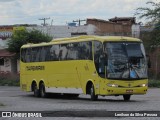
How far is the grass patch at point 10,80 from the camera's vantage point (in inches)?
2271

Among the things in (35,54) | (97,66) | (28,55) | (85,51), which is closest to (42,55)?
(35,54)

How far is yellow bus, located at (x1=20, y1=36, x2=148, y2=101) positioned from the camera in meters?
26.2

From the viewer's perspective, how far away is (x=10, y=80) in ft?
193

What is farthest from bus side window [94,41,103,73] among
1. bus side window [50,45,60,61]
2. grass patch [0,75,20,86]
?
grass patch [0,75,20,86]

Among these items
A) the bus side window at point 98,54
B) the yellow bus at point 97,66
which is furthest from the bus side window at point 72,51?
the bus side window at point 98,54

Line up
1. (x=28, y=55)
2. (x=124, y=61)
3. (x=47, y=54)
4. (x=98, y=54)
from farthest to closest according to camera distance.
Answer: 1. (x=28, y=55)
2. (x=47, y=54)
3. (x=98, y=54)
4. (x=124, y=61)

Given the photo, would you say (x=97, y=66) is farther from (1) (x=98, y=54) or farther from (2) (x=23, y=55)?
(2) (x=23, y=55)

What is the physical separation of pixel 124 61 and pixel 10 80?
34.3m

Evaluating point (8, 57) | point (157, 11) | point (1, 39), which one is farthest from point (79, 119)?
point (1, 39)

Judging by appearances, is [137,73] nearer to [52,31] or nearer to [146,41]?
[146,41]

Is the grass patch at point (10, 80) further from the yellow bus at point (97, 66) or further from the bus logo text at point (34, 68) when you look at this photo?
the yellow bus at point (97, 66)

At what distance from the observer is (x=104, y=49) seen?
26.3m

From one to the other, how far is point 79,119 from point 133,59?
1106 centimetres

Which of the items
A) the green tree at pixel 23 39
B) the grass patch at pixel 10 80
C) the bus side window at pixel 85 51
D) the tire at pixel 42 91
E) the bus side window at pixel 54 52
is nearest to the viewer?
the bus side window at pixel 85 51
